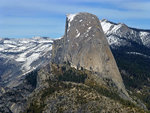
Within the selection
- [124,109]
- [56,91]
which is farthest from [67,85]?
[124,109]

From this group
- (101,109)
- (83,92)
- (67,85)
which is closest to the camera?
(101,109)

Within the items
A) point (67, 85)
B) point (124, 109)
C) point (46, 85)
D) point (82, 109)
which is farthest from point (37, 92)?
point (124, 109)

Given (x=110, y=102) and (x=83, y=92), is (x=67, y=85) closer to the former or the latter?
(x=83, y=92)

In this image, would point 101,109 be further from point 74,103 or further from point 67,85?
point 67,85

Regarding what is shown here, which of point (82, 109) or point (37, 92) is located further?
point (37, 92)

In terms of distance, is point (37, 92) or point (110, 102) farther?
point (37, 92)

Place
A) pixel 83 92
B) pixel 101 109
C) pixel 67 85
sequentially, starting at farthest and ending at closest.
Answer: pixel 67 85, pixel 83 92, pixel 101 109

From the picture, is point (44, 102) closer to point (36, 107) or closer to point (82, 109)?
point (36, 107)

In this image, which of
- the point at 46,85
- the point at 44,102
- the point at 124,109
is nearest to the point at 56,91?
the point at 44,102
